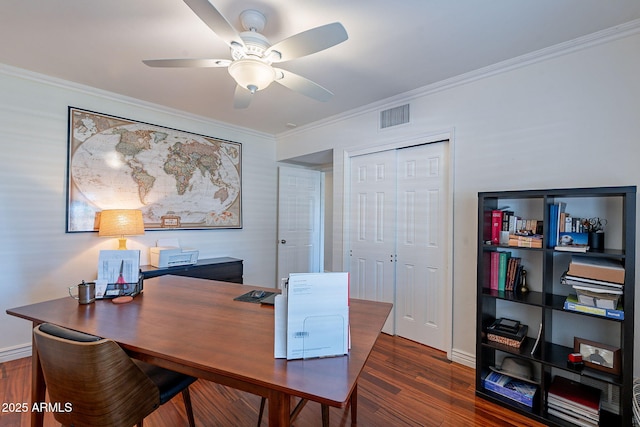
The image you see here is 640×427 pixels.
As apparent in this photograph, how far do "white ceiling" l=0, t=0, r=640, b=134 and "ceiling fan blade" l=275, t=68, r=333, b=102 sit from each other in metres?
0.34

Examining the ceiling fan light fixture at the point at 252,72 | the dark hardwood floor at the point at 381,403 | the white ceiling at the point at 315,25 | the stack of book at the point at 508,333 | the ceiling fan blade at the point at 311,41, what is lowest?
the dark hardwood floor at the point at 381,403

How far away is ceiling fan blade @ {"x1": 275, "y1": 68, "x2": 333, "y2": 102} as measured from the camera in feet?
5.94

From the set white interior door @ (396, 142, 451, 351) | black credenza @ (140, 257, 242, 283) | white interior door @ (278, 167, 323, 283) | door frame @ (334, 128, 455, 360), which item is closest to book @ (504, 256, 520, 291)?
door frame @ (334, 128, 455, 360)

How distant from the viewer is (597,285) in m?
1.69

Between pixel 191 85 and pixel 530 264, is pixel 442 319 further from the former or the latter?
pixel 191 85

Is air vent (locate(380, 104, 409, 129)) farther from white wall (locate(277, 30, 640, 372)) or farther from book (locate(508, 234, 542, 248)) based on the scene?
book (locate(508, 234, 542, 248))

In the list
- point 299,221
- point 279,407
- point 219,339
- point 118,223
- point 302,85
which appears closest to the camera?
point 279,407

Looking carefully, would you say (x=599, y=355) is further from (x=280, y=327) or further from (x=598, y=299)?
(x=280, y=327)

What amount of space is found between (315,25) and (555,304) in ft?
7.82

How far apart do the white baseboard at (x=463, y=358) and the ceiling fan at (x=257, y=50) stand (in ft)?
7.99

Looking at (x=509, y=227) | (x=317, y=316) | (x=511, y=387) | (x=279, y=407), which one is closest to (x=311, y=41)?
(x=317, y=316)

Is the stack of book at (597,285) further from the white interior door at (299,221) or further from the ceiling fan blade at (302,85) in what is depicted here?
the white interior door at (299,221)

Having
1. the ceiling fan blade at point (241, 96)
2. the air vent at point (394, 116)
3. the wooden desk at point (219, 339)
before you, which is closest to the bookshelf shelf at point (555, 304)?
the wooden desk at point (219, 339)

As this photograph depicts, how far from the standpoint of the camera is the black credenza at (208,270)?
2994 mm
